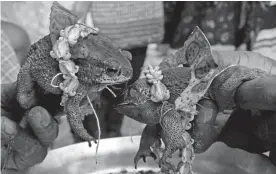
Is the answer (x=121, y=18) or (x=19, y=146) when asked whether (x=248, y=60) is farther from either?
(x=19, y=146)

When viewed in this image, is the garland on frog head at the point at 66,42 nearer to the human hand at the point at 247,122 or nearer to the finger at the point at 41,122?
the finger at the point at 41,122

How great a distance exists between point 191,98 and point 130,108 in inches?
3.6

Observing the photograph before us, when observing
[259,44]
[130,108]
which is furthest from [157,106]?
[259,44]

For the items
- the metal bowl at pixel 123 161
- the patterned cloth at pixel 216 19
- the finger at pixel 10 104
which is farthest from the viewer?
the patterned cloth at pixel 216 19

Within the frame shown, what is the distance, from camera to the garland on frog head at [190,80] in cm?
42

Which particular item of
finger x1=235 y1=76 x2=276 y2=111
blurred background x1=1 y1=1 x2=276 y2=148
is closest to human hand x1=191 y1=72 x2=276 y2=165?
finger x1=235 y1=76 x2=276 y2=111

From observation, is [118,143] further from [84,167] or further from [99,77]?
[99,77]

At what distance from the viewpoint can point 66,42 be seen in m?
0.42

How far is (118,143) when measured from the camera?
0.75m

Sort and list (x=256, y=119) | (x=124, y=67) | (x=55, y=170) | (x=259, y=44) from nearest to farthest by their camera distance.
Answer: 1. (x=124, y=67)
2. (x=256, y=119)
3. (x=55, y=170)
4. (x=259, y=44)

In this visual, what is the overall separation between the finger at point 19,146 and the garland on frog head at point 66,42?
0.12 meters

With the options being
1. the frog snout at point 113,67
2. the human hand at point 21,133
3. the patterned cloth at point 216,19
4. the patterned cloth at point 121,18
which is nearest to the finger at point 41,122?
the human hand at point 21,133

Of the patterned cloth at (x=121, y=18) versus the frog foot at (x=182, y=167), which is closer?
the frog foot at (x=182, y=167)

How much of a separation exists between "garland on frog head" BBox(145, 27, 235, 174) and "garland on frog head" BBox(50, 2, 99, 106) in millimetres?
103
